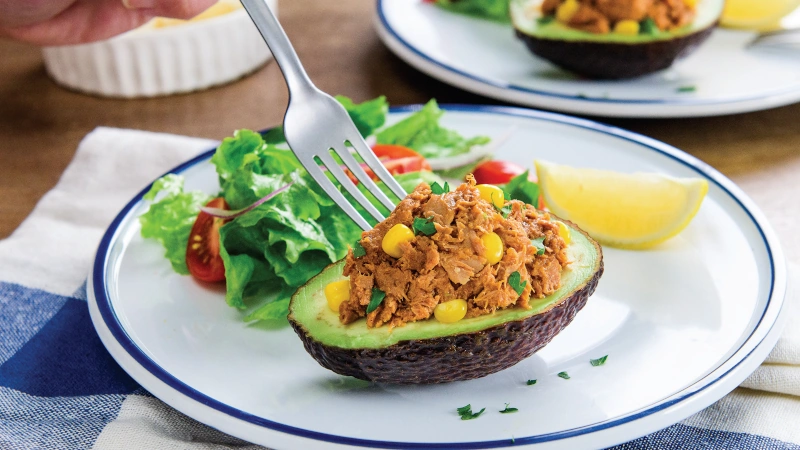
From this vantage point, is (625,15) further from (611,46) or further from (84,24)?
(84,24)

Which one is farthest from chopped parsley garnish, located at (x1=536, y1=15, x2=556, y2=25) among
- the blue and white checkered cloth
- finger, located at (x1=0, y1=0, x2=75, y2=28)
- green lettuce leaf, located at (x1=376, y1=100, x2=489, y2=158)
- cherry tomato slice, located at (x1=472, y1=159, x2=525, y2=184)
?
finger, located at (x1=0, y1=0, x2=75, y2=28)

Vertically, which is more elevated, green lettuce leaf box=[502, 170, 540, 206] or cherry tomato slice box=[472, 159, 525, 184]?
green lettuce leaf box=[502, 170, 540, 206]

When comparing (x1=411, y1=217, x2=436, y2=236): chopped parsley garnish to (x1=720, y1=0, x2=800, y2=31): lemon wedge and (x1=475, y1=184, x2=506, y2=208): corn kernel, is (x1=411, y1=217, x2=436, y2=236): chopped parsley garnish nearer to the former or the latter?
(x1=475, y1=184, x2=506, y2=208): corn kernel

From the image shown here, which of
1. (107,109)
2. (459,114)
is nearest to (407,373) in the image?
(459,114)

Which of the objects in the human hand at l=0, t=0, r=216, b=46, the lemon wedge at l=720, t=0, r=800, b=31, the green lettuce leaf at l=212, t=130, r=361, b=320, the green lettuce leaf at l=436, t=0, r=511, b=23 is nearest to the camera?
the green lettuce leaf at l=212, t=130, r=361, b=320

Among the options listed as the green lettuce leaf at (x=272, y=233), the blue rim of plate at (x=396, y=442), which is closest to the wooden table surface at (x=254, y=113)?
the blue rim of plate at (x=396, y=442)

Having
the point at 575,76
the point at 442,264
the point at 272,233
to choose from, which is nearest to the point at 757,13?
the point at 575,76

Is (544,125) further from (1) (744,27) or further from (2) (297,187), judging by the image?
(1) (744,27)
